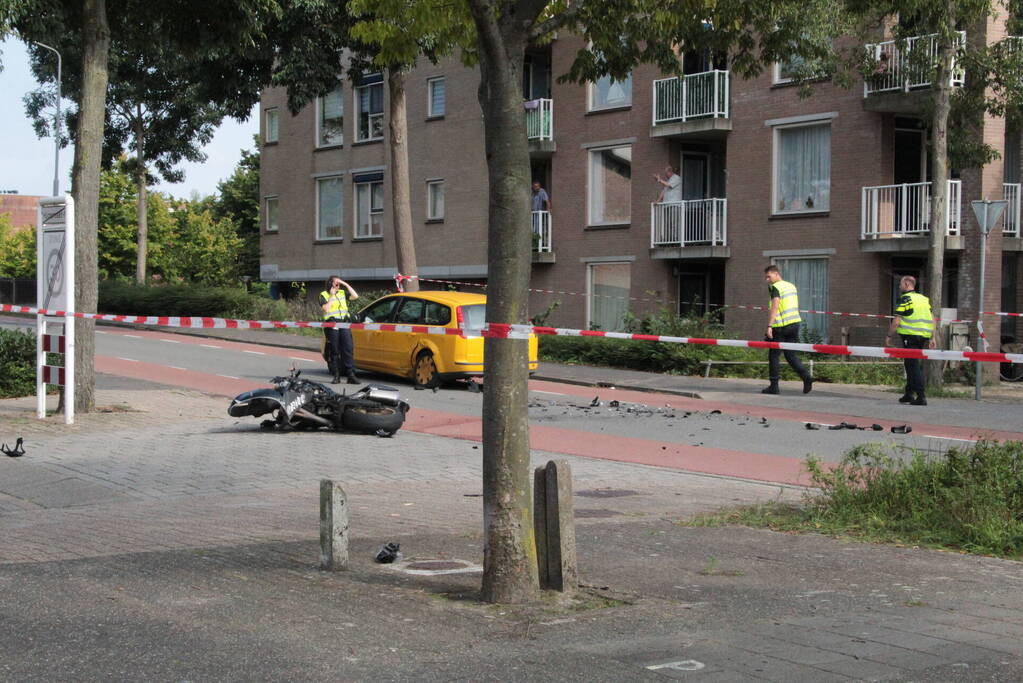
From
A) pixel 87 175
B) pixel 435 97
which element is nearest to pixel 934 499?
pixel 87 175

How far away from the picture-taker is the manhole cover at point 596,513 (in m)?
8.56

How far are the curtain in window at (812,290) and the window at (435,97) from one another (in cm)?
1297

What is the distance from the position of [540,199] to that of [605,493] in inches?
868

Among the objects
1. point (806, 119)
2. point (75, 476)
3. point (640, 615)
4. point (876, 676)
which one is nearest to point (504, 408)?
point (640, 615)

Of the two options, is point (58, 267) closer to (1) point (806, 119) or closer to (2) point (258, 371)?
(2) point (258, 371)

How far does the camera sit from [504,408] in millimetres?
5996

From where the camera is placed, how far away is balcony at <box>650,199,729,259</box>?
2758cm

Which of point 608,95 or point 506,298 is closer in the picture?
point 506,298

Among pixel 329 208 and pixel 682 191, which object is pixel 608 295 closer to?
pixel 682 191

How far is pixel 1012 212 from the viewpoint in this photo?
2408cm

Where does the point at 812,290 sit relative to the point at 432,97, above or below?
below

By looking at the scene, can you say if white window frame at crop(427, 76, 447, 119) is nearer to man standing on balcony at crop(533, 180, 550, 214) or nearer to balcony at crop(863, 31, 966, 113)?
man standing on balcony at crop(533, 180, 550, 214)

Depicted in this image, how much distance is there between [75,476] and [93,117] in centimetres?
565

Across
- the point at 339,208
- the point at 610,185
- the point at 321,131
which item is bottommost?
the point at 610,185
